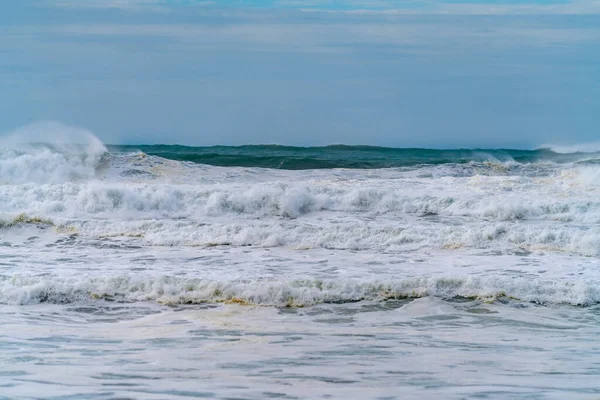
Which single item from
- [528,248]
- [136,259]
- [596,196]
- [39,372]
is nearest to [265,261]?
[136,259]

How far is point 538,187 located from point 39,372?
12.7 metres

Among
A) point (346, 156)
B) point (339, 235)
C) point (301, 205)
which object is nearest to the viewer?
point (339, 235)

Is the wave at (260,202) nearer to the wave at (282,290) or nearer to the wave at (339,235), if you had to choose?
the wave at (339,235)

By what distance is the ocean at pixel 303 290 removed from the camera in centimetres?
527

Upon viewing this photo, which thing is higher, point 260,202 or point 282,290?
point 260,202

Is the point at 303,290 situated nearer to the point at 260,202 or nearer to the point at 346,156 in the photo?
the point at 260,202

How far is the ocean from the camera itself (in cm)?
527

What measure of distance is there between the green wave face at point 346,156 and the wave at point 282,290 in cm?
1398

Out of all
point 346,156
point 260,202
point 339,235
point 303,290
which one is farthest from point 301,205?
point 346,156

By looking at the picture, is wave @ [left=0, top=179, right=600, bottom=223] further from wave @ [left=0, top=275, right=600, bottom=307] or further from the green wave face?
the green wave face

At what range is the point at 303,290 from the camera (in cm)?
790

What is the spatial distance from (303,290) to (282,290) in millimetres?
233

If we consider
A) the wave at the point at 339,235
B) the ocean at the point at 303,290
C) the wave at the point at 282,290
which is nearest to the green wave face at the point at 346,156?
the ocean at the point at 303,290

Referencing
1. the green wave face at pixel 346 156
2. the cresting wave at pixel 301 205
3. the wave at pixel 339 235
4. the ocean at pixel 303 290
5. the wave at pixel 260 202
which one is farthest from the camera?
the green wave face at pixel 346 156
